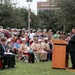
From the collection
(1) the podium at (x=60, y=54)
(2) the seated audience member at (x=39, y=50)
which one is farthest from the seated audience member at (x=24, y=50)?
(1) the podium at (x=60, y=54)

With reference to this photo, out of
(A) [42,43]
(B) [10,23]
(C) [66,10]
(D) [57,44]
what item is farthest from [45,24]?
(D) [57,44]

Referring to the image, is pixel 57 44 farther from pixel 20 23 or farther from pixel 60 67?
pixel 20 23

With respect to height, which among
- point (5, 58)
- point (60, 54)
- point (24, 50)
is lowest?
point (24, 50)

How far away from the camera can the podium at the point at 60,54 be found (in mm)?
12625

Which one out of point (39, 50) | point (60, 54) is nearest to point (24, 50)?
point (39, 50)

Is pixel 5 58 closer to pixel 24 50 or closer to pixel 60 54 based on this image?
pixel 60 54

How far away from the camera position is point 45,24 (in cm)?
6053

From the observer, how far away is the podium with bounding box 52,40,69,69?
41.4ft

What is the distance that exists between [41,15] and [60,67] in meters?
55.6

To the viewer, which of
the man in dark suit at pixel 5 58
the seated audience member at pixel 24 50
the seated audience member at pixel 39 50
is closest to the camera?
the man in dark suit at pixel 5 58

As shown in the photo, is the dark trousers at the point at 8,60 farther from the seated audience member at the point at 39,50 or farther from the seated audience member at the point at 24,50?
the seated audience member at the point at 39,50

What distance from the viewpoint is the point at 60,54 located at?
500 inches

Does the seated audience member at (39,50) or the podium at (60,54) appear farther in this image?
the seated audience member at (39,50)

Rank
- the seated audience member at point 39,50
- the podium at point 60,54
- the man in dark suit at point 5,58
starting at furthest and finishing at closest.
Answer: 1. the seated audience member at point 39,50
2. the man in dark suit at point 5,58
3. the podium at point 60,54
